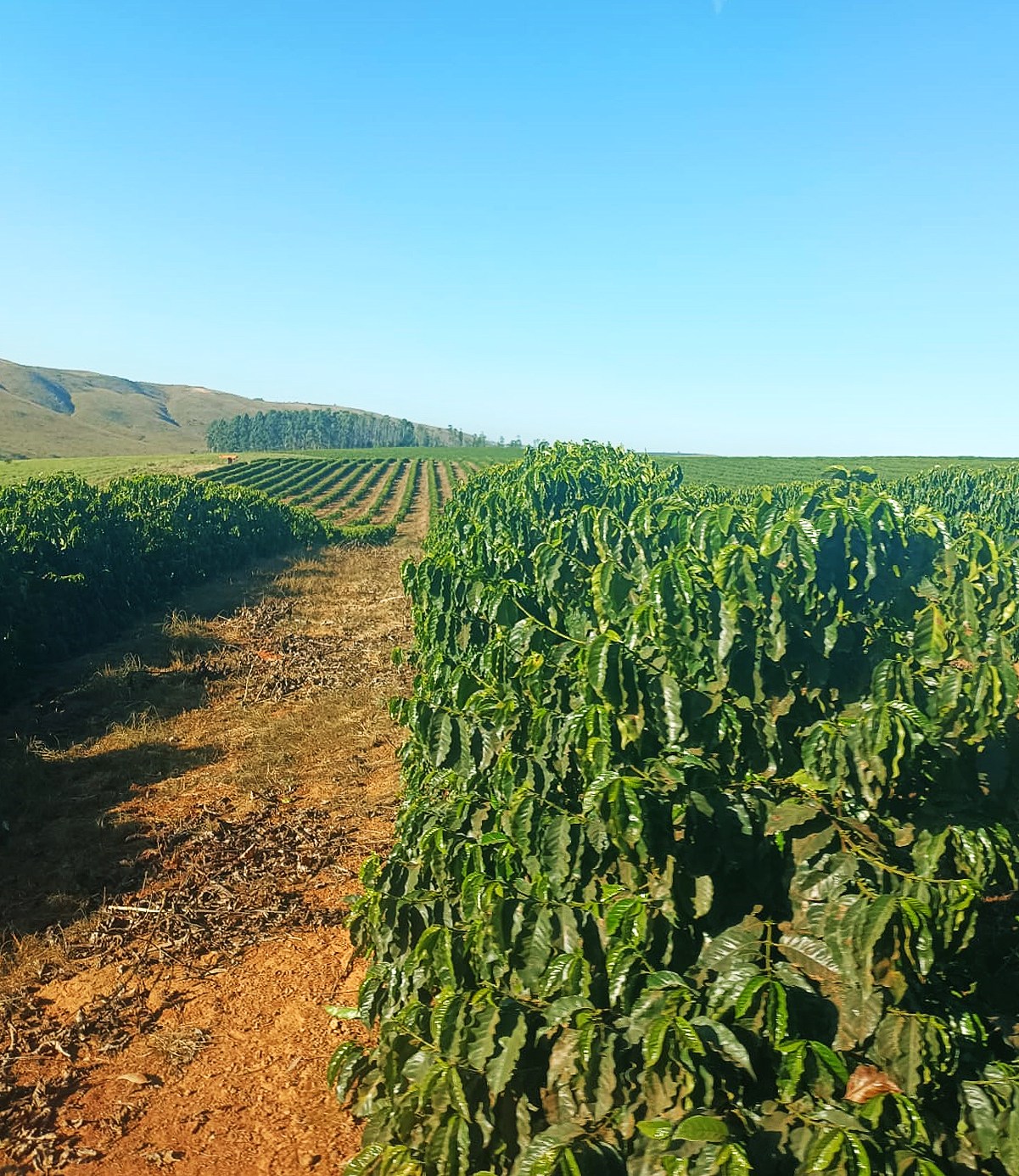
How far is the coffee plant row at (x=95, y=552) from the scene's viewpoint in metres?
16.9

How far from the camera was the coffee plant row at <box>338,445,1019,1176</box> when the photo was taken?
309cm

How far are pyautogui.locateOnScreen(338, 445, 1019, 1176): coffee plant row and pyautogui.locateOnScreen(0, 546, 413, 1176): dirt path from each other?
1264mm

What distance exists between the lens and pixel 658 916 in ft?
12.0

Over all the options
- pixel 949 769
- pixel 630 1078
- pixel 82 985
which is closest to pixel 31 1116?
pixel 82 985

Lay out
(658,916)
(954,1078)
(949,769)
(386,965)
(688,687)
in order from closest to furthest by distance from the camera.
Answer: (954,1078)
(658,916)
(949,769)
(688,687)
(386,965)

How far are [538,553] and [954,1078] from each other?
4.81m

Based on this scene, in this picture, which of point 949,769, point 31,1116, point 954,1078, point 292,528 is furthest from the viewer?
point 292,528

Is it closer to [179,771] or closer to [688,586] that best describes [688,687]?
[688,586]

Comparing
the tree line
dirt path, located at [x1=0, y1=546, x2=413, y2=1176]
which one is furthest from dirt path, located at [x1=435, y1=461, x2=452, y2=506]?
the tree line

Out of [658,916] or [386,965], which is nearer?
[658,916]

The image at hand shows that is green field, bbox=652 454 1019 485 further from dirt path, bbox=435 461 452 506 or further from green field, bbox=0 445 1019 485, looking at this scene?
dirt path, bbox=435 461 452 506

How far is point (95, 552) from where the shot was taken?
68.7ft

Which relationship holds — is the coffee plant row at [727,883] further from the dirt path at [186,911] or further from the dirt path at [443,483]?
the dirt path at [443,483]

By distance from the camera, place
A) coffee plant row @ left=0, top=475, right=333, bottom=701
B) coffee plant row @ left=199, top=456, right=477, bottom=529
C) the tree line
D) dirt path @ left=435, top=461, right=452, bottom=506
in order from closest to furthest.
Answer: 1. coffee plant row @ left=0, top=475, right=333, bottom=701
2. coffee plant row @ left=199, top=456, right=477, bottom=529
3. dirt path @ left=435, top=461, right=452, bottom=506
4. the tree line
